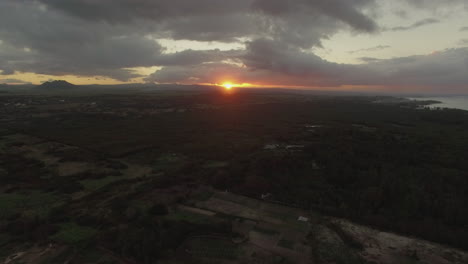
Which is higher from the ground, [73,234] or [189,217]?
[189,217]

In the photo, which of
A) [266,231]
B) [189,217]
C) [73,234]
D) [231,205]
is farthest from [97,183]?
[266,231]

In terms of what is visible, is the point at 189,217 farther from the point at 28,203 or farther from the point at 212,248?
the point at 28,203

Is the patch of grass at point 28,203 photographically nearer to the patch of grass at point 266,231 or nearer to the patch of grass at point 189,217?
the patch of grass at point 189,217

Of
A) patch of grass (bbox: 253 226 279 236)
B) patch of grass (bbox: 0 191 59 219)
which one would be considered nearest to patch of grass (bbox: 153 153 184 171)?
patch of grass (bbox: 0 191 59 219)

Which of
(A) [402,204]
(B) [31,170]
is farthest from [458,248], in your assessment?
→ (B) [31,170]

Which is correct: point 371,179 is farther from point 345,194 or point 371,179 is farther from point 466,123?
point 466,123

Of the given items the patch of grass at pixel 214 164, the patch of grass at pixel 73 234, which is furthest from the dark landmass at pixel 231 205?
the patch of grass at pixel 214 164
